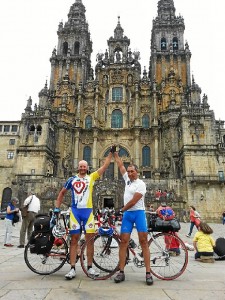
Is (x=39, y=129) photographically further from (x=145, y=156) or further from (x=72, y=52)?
(x=72, y=52)

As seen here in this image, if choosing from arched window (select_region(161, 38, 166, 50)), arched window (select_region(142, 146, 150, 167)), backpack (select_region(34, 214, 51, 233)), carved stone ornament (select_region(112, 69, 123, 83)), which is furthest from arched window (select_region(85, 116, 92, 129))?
backpack (select_region(34, 214, 51, 233))

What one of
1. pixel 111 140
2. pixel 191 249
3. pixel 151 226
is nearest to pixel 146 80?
pixel 111 140

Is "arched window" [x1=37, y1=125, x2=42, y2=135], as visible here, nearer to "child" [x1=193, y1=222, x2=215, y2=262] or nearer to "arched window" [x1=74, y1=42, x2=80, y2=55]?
"arched window" [x1=74, y1=42, x2=80, y2=55]

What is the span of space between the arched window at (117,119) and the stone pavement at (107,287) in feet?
121

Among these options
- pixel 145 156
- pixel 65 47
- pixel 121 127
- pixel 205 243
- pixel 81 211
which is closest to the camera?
pixel 81 211

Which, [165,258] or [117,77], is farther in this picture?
[117,77]

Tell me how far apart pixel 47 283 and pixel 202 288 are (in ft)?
8.87

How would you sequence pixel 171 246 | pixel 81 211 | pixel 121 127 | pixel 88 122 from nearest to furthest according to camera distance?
pixel 81 211 → pixel 171 246 → pixel 121 127 → pixel 88 122

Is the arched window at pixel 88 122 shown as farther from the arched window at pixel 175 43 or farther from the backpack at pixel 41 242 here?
the backpack at pixel 41 242

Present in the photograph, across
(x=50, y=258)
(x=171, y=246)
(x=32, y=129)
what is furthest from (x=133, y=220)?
(x=32, y=129)

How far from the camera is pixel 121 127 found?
41688 mm

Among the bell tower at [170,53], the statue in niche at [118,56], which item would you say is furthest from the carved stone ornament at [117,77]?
the bell tower at [170,53]

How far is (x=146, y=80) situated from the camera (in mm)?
43906

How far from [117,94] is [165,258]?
3994 centimetres
